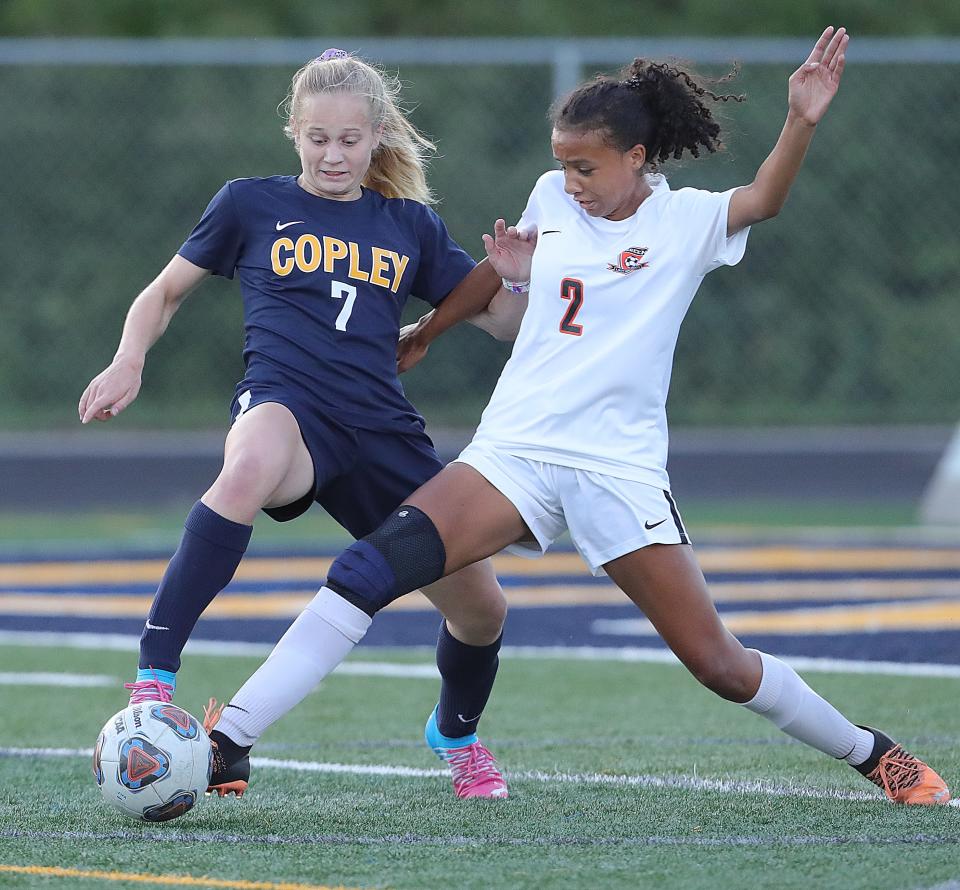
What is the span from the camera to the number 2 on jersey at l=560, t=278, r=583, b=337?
412cm

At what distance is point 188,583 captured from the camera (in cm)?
396

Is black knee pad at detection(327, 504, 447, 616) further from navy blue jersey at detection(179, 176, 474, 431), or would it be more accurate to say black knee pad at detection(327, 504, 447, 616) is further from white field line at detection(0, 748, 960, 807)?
white field line at detection(0, 748, 960, 807)

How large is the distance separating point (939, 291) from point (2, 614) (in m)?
7.70

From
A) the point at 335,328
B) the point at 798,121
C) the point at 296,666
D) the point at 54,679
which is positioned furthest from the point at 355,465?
the point at 54,679

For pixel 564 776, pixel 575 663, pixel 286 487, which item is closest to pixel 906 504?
pixel 575 663

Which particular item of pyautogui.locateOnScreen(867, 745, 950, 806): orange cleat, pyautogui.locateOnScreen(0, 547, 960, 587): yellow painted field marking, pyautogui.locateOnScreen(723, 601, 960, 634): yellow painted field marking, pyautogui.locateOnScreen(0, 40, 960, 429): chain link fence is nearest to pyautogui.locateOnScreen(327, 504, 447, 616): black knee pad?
pyautogui.locateOnScreen(867, 745, 950, 806): orange cleat

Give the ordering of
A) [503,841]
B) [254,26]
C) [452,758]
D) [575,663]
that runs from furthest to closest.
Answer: [254,26] < [575,663] < [452,758] < [503,841]

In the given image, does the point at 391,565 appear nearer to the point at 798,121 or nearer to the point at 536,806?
the point at 536,806

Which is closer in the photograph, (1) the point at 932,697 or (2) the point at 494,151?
(1) the point at 932,697

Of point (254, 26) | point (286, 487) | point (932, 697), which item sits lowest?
point (932, 697)

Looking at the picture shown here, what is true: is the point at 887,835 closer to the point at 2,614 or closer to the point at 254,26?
the point at 2,614

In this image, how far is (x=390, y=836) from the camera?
12.6 feet

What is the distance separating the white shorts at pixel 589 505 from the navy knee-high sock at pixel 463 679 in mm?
550

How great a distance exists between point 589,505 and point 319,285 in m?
0.87
